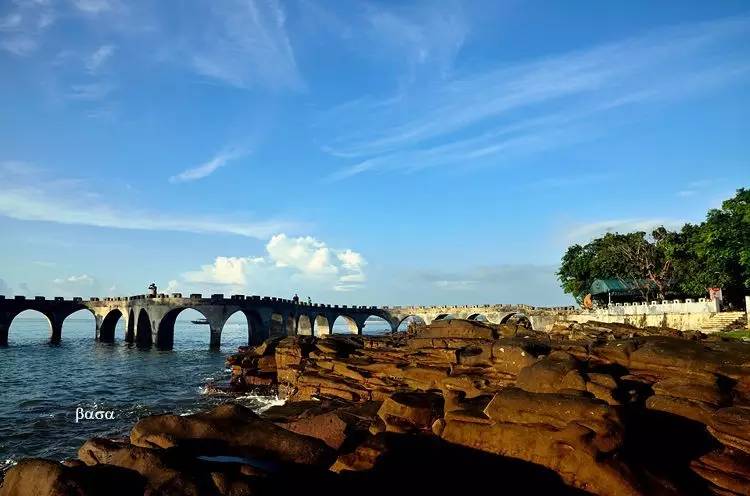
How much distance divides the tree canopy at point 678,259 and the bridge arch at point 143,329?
73.7 m

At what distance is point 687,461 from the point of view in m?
11.3

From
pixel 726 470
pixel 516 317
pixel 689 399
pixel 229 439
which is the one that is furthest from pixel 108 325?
pixel 726 470

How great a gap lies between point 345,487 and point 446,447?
133 inches

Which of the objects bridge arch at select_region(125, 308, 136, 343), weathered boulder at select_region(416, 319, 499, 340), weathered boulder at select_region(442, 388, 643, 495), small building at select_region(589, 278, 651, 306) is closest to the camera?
weathered boulder at select_region(442, 388, 643, 495)

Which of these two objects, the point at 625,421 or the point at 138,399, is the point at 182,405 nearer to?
the point at 138,399

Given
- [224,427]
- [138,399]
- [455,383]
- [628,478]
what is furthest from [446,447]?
[138,399]

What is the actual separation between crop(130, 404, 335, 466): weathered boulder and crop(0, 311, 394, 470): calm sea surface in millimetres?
11449

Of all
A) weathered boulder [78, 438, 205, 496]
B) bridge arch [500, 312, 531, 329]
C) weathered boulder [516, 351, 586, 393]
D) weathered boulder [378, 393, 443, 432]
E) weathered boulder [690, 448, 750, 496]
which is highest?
weathered boulder [516, 351, 586, 393]

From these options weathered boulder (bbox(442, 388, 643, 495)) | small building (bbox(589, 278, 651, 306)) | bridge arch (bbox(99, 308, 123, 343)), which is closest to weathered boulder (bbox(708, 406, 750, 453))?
weathered boulder (bbox(442, 388, 643, 495))

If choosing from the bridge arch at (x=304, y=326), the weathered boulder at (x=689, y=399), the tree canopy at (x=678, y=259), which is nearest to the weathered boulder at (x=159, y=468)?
the weathered boulder at (x=689, y=399)

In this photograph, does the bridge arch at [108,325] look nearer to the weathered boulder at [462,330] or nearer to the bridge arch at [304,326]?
the bridge arch at [304,326]

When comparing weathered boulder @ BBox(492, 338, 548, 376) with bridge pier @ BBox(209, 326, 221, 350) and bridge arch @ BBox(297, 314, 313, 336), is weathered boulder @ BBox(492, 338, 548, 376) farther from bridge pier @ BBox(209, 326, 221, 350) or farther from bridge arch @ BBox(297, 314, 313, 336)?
bridge arch @ BBox(297, 314, 313, 336)

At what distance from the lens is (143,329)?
80875mm

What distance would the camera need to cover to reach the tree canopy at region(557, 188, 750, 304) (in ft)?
147
